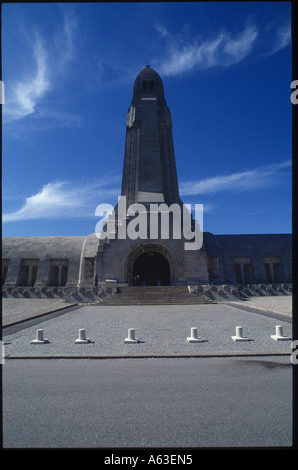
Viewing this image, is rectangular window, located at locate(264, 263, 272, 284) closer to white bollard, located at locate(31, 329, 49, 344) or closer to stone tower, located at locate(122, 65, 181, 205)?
stone tower, located at locate(122, 65, 181, 205)

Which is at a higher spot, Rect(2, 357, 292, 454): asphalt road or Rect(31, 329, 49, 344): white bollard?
Rect(2, 357, 292, 454): asphalt road

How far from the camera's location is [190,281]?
2873 cm

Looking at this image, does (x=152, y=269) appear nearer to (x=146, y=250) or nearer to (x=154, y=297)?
(x=146, y=250)

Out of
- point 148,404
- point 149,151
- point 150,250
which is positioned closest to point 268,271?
point 150,250

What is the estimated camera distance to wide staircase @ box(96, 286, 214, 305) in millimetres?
22531

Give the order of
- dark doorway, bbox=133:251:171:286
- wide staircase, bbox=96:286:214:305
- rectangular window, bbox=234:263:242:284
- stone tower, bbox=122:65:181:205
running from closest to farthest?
wide staircase, bbox=96:286:214:305 < dark doorway, bbox=133:251:171:286 < stone tower, bbox=122:65:181:205 < rectangular window, bbox=234:263:242:284

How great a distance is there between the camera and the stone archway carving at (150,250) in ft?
96.5

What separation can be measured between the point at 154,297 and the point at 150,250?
747 cm

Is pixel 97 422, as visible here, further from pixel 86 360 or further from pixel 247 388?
pixel 86 360

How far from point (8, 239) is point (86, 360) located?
37.3 m

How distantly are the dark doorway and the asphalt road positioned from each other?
2367 cm

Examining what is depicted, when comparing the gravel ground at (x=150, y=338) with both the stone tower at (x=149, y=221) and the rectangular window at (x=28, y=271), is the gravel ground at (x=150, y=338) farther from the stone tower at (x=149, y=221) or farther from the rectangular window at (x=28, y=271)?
the rectangular window at (x=28, y=271)

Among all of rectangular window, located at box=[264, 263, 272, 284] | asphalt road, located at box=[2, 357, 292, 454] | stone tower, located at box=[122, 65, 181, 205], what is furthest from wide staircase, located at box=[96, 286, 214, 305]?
rectangular window, located at box=[264, 263, 272, 284]
